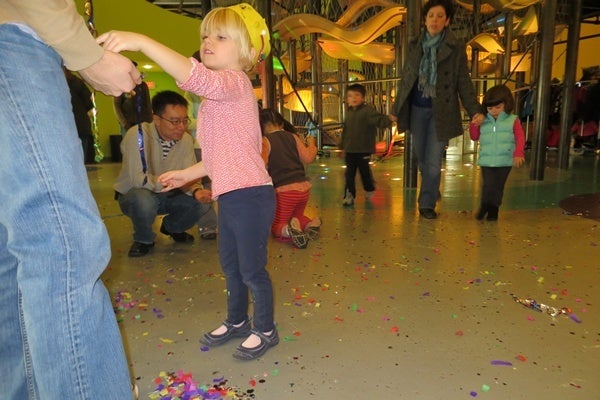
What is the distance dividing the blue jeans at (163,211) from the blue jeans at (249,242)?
1.25 meters

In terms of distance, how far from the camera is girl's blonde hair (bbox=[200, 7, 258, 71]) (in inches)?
56.2

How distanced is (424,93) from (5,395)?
10.6ft

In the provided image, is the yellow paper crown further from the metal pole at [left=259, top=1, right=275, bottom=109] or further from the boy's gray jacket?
the metal pole at [left=259, top=1, right=275, bottom=109]

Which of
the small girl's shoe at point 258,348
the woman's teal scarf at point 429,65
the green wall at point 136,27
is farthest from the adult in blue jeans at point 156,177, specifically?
the green wall at point 136,27

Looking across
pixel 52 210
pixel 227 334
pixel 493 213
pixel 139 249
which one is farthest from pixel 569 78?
pixel 52 210

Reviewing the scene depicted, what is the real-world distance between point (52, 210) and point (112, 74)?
1.07ft

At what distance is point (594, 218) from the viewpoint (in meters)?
3.29

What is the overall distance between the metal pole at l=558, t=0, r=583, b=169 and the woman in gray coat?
3480mm

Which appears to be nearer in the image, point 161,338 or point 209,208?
point 161,338

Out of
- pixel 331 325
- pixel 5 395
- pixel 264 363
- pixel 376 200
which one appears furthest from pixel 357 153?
pixel 5 395

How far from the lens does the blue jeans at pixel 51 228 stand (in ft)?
2.82

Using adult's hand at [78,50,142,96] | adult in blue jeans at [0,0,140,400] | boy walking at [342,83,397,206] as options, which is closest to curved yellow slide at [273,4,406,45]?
boy walking at [342,83,397,206]

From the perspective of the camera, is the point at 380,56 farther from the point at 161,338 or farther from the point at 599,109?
the point at 161,338

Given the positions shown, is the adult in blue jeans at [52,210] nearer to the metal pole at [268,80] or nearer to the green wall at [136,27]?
the metal pole at [268,80]
